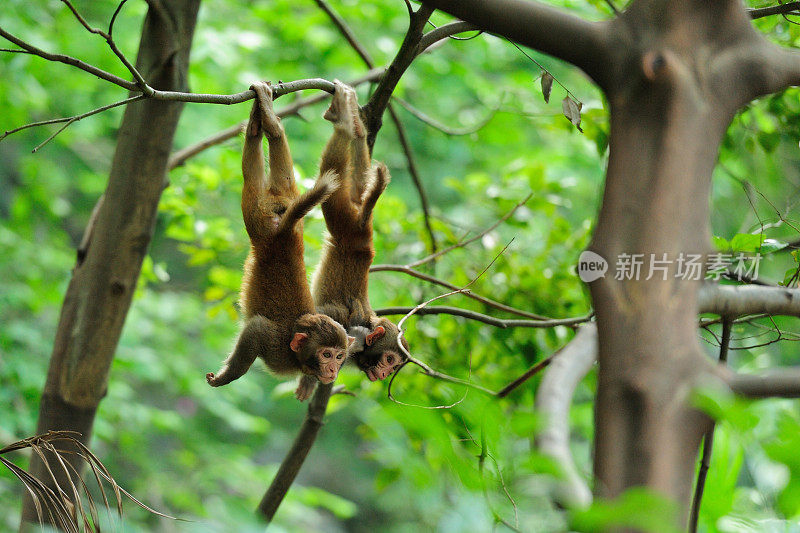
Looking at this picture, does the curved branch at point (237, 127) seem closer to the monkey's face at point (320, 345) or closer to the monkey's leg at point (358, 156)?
the monkey's leg at point (358, 156)

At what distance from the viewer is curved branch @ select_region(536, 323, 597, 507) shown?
2.35 ft

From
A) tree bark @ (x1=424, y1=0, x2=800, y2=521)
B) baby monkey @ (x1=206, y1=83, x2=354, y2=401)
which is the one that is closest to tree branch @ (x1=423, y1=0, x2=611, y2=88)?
tree bark @ (x1=424, y1=0, x2=800, y2=521)

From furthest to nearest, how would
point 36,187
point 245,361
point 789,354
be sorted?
point 789,354, point 36,187, point 245,361

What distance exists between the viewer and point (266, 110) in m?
1.93

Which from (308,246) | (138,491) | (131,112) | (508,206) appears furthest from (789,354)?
(131,112)

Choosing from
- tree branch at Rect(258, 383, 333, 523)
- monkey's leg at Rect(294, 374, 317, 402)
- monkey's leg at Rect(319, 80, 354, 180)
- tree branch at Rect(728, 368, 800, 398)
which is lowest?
tree branch at Rect(258, 383, 333, 523)

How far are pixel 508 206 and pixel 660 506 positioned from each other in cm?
270

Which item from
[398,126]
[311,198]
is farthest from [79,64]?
[398,126]

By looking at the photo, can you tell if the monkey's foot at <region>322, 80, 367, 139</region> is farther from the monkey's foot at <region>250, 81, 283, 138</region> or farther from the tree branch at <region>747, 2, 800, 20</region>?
the tree branch at <region>747, 2, 800, 20</region>

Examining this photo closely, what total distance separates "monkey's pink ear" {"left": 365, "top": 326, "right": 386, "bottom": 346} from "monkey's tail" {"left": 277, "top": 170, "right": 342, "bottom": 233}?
504mm

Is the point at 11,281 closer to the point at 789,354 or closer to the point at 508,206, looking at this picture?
the point at 508,206

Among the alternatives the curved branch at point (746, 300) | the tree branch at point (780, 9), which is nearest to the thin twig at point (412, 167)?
the tree branch at point (780, 9)

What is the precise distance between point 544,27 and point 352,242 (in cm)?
156

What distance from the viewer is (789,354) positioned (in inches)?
267
